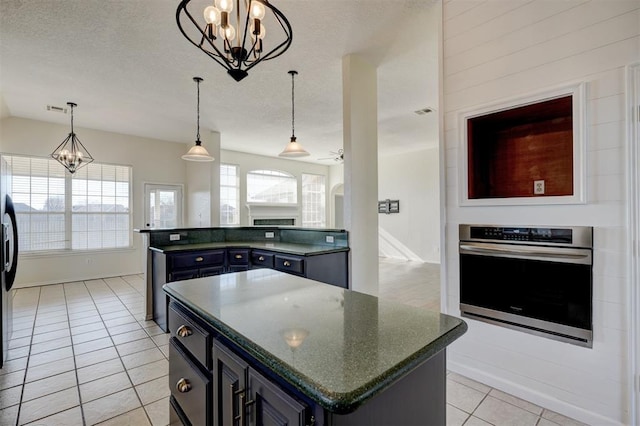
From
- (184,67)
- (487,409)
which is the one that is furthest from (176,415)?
(184,67)

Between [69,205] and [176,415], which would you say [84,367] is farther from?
[69,205]

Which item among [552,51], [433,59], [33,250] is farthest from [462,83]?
[33,250]

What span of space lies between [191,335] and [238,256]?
8.41 ft

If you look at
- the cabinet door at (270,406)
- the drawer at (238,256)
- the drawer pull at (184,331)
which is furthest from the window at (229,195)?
the cabinet door at (270,406)

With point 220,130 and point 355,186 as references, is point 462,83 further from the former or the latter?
point 220,130

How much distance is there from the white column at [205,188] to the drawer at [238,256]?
7.55ft

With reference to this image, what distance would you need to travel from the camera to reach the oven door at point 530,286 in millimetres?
1846

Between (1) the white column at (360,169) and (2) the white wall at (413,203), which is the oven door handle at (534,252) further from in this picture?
(2) the white wall at (413,203)

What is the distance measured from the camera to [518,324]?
212 cm

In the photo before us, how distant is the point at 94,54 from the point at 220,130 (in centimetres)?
308

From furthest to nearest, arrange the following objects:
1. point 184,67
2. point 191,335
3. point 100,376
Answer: point 184,67, point 100,376, point 191,335

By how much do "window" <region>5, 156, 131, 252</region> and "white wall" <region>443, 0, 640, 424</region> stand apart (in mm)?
6928

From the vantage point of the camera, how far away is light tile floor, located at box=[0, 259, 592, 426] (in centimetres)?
198

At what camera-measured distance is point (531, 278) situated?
6.75ft
